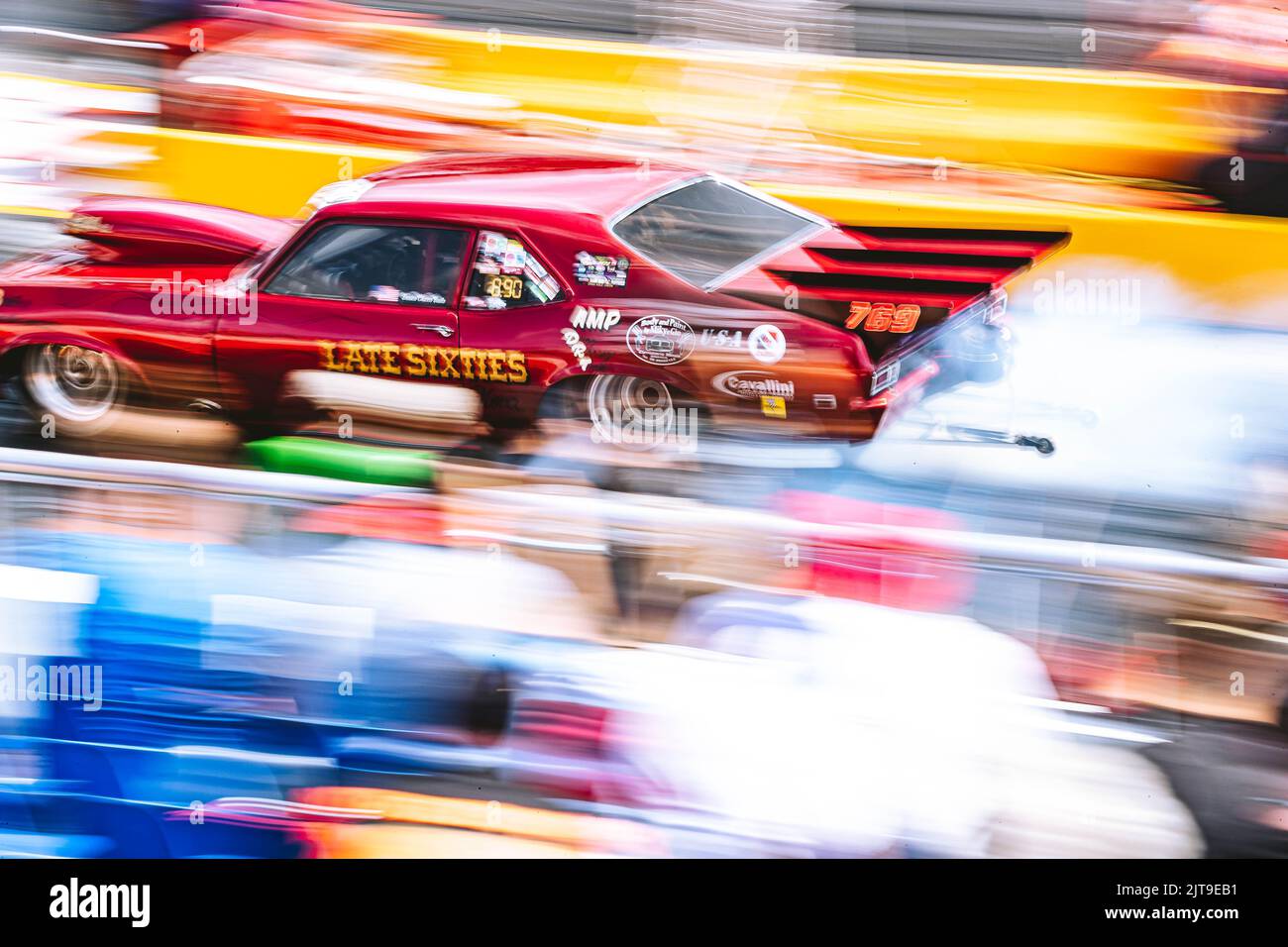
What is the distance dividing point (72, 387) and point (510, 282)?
1169mm

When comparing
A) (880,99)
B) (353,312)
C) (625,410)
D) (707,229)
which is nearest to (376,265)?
(353,312)

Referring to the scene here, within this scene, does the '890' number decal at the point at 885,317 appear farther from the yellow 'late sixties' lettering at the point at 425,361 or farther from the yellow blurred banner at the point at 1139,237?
the yellow 'late sixties' lettering at the point at 425,361

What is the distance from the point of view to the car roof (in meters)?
2.17

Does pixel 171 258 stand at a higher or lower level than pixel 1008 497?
higher

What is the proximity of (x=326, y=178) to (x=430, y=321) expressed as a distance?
506mm

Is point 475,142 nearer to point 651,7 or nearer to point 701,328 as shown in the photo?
point 651,7

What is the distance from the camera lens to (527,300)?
212 centimetres

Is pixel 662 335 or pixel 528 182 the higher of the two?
pixel 528 182

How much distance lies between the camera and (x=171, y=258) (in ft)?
7.33

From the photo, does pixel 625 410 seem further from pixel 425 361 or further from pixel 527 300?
pixel 425 361

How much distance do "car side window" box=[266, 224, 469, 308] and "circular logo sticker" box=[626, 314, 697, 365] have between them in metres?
0.45

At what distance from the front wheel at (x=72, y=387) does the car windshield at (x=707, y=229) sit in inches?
52.6
